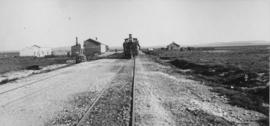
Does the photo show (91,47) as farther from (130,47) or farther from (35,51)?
(130,47)

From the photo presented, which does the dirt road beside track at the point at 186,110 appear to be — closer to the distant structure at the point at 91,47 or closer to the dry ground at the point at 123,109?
the dry ground at the point at 123,109

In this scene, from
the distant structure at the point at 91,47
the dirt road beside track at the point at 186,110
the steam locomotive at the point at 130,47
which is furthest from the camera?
the distant structure at the point at 91,47

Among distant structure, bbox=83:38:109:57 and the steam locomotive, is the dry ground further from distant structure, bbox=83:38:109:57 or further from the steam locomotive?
distant structure, bbox=83:38:109:57

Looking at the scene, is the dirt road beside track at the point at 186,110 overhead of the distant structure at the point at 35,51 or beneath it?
beneath

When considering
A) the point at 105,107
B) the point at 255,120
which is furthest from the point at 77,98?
the point at 255,120

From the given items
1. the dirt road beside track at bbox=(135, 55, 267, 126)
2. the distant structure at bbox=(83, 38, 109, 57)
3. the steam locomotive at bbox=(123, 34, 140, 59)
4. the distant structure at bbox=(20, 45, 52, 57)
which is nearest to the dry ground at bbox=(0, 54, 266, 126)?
the dirt road beside track at bbox=(135, 55, 267, 126)

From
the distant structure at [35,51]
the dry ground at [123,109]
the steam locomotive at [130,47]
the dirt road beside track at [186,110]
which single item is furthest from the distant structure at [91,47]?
the dirt road beside track at [186,110]

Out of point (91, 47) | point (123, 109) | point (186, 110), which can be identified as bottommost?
point (186, 110)

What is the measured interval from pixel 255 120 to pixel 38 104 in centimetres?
756

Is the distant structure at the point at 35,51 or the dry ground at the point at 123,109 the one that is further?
the distant structure at the point at 35,51

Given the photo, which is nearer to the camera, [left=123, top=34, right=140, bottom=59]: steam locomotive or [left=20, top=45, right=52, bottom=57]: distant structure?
[left=123, top=34, right=140, bottom=59]: steam locomotive

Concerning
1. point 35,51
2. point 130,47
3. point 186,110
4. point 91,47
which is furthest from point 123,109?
point 35,51

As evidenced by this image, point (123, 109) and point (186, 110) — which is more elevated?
point (123, 109)

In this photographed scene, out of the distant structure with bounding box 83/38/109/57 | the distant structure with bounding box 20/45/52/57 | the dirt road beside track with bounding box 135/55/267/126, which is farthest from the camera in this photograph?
the distant structure with bounding box 20/45/52/57
